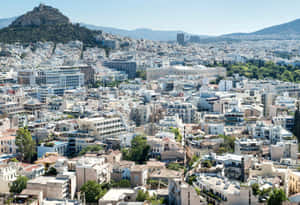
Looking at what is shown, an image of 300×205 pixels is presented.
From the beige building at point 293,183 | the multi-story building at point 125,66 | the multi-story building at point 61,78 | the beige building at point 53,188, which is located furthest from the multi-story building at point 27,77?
the beige building at point 293,183

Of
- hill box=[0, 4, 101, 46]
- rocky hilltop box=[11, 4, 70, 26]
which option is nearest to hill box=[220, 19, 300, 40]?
hill box=[0, 4, 101, 46]

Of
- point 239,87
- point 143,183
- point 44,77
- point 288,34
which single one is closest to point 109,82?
point 44,77

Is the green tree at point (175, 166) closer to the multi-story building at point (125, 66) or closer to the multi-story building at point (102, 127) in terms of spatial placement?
the multi-story building at point (102, 127)

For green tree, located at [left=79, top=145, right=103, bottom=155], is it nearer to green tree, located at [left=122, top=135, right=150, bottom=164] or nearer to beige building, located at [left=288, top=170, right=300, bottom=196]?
green tree, located at [left=122, top=135, right=150, bottom=164]

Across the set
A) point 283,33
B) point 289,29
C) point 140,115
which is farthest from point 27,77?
point 289,29

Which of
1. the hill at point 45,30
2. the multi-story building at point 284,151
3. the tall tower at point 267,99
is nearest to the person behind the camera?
the multi-story building at point 284,151

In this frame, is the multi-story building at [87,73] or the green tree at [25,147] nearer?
the green tree at [25,147]
